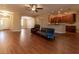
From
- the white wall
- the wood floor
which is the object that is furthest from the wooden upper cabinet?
the wood floor

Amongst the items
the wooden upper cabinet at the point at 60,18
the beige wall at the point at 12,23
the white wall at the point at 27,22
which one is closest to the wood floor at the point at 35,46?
the beige wall at the point at 12,23

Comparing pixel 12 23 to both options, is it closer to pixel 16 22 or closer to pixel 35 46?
pixel 16 22

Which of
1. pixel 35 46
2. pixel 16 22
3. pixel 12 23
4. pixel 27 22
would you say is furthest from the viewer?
pixel 35 46

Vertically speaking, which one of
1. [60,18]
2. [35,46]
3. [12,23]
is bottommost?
[35,46]

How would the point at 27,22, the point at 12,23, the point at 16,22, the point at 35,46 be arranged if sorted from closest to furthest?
the point at 27,22 < the point at 12,23 < the point at 16,22 < the point at 35,46

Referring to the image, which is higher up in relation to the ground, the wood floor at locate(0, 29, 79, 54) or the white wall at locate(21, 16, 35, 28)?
the white wall at locate(21, 16, 35, 28)

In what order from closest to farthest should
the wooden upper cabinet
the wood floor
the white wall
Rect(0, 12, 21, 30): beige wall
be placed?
Rect(0, 12, 21, 30): beige wall → the white wall → the wooden upper cabinet → the wood floor

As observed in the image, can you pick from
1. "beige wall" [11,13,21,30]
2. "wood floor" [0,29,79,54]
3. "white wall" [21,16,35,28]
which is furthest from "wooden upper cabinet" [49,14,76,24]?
"beige wall" [11,13,21,30]

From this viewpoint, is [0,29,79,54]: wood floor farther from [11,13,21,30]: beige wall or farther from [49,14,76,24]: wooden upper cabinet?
[49,14,76,24]: wooden upper cabinet

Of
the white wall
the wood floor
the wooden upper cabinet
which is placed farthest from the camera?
the wood floor

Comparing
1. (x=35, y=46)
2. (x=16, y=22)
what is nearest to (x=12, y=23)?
(x=16, y=22)

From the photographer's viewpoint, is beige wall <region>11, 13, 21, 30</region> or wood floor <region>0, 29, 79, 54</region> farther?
wood floor <region>0, 29, 79, 54</region>

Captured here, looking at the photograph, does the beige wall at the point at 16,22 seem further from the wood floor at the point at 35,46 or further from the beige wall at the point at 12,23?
the wood floor at the point at 35,46
